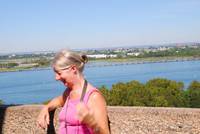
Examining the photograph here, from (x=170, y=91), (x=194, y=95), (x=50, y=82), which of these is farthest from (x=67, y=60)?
(x=50, y=82)

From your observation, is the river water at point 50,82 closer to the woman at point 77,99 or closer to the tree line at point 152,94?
the tree line at point 152,94

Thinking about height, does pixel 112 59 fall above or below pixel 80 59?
below

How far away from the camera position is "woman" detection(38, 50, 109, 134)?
2.25 metres

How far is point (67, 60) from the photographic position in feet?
7.80

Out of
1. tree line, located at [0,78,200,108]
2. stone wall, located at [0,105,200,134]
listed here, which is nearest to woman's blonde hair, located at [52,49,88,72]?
stone wall, located at [0,105,200,134]

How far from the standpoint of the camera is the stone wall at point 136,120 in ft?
14.6

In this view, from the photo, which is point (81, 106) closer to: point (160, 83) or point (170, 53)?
point (160, 83)

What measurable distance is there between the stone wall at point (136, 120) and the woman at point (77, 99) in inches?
87.5

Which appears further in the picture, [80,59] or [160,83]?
[160,83]

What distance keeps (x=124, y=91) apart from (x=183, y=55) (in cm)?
11490

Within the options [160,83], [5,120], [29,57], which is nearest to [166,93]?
[160,83]

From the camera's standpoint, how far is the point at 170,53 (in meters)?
146

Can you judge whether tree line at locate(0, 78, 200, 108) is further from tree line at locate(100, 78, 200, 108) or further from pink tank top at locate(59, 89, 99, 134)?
pink tank top at locate(59, 89, 99, 134)

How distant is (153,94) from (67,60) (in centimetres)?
2827
